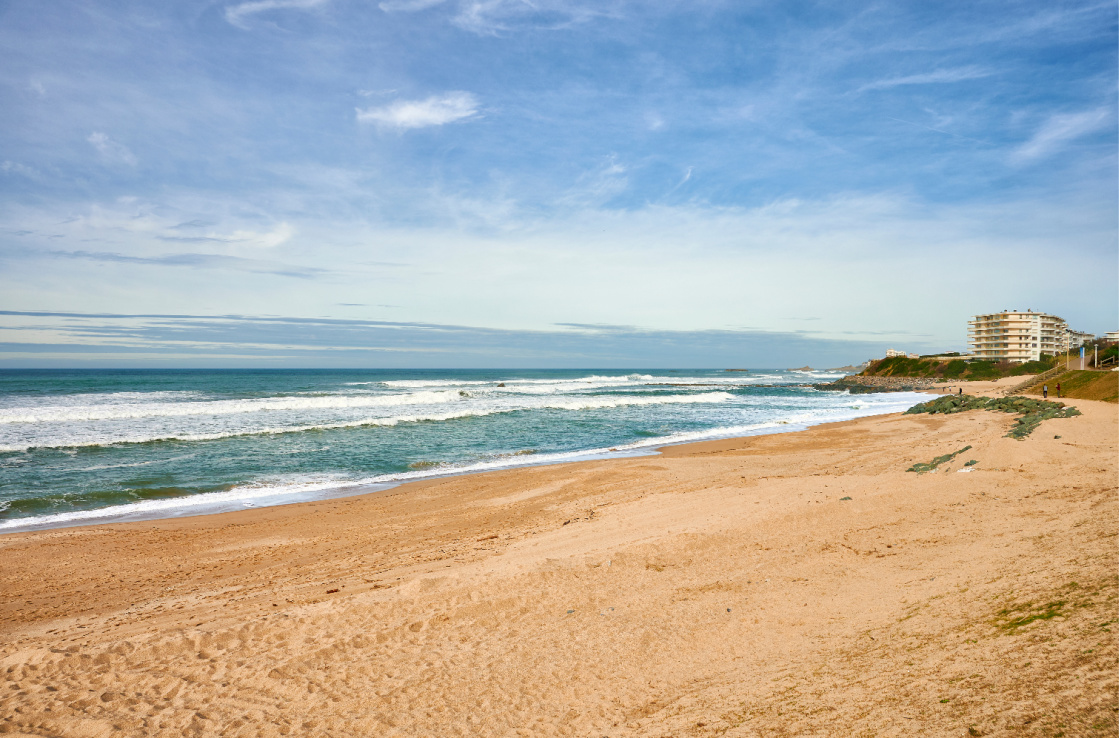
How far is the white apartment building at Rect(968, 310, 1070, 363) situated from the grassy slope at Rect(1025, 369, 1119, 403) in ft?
184

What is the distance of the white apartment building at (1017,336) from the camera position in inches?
3155

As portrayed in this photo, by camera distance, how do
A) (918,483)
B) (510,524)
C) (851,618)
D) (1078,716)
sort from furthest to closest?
(510,524)
(918,483)
(851,618)
(1078,716)

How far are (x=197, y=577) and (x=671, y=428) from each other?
20.9 m

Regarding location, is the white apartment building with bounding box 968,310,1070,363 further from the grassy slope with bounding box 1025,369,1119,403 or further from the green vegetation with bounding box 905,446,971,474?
the green vegetation with bounding box 905,446,971,474

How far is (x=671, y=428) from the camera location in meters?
26.1

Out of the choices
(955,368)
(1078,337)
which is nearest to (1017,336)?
(955,368)

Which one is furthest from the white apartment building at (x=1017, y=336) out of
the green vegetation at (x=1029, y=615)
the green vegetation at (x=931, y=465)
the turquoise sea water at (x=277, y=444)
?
the green vegetation at (x=1029, y=615)

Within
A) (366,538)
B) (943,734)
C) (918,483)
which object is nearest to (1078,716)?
(943,734)

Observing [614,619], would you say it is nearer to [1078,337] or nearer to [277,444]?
[277,444]

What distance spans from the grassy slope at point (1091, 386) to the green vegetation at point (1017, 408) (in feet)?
11.6

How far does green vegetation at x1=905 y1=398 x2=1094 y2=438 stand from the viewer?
15544 millimetres

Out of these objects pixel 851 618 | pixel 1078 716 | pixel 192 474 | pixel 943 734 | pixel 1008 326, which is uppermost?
pixel 1008 326

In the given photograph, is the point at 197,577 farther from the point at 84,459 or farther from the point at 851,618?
the point at 84,459

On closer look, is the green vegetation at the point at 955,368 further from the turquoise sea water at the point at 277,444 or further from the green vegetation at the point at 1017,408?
the turquoise sea water at the point at 277,444
